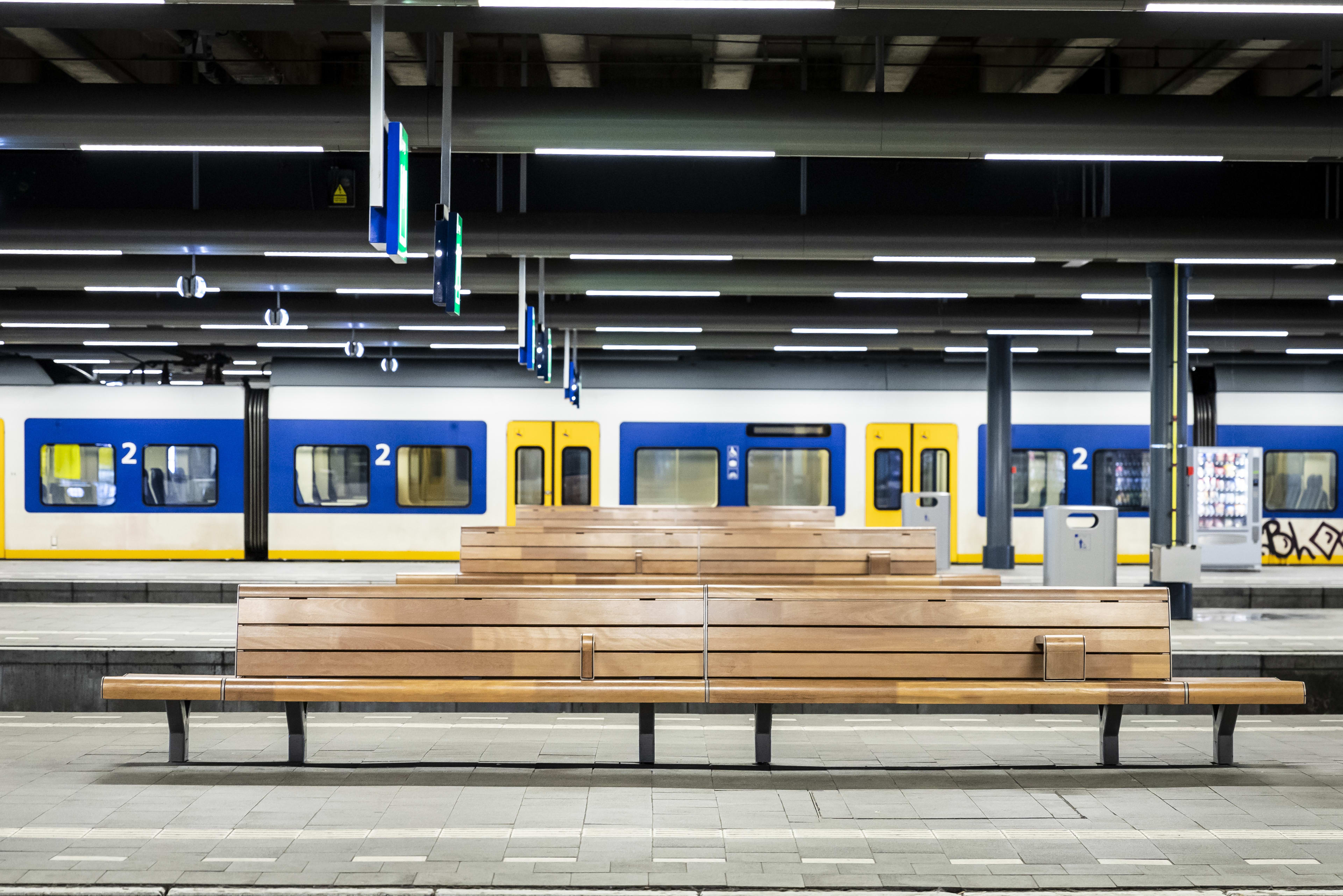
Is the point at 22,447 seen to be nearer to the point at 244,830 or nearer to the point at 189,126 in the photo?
the point at 189,126

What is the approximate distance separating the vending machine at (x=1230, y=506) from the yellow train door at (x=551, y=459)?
9157 mm

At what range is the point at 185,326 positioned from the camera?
14898mm

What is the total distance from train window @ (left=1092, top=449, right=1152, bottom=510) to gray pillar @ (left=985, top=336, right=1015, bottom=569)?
1690mm

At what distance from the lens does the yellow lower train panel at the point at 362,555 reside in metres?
16.5

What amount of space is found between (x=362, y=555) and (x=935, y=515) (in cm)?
871

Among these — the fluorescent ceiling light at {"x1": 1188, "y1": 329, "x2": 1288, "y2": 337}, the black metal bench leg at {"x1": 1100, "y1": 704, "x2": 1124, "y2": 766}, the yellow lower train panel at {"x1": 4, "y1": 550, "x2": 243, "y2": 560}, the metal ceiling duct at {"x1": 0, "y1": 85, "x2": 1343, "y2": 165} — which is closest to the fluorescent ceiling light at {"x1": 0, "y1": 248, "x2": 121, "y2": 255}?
the metal ceiling duct at {"x1": 0, "y1": 85, "x2": 1343, "y2": 165}

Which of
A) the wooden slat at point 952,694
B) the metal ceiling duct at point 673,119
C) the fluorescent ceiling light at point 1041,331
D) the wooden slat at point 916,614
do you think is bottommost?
the wooden slat at point 952,694

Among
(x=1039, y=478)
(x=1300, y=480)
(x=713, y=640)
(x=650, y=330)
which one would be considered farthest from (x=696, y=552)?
(x=1300, y=480)

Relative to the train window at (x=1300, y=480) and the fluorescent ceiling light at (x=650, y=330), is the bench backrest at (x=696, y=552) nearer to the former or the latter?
the fluorescent ceiling light at (x=650, y=330)

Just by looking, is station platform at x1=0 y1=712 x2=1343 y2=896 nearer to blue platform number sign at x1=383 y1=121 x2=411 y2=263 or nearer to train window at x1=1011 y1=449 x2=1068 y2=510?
blue platform number sign at x1=383 y1=121 x2=411 y2=263

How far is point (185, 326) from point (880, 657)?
12.6 meters

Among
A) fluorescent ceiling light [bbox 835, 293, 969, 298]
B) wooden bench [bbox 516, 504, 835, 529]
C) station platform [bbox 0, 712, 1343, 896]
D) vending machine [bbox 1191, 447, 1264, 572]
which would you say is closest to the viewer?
station platform [bbox 0, 712, 1343, 896]

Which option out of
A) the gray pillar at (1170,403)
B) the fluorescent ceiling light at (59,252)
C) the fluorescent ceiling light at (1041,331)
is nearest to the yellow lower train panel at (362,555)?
the fluorescent ceiling light at (59,252)

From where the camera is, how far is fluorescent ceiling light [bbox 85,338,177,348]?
1577 cm
